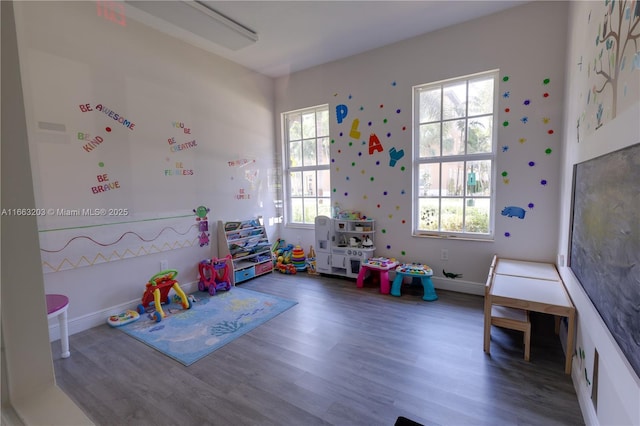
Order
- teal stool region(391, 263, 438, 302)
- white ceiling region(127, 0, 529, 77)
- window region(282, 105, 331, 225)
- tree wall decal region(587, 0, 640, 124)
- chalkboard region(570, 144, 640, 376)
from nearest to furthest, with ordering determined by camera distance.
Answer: chalkboard region(570, 144, 640, 376) < tree wall decal region(587, 0, 640, 124) < white ceiling region(127, 0, 529, 77) < teal stool region(391, 263, 438, 302) < window region(282, 105, 331, 225)

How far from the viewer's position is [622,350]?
3.47 ft

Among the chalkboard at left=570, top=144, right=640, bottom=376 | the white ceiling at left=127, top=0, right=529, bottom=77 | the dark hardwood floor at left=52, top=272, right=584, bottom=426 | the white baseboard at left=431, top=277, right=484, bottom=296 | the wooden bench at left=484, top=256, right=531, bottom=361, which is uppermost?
the white ceiling at left=127, top=0, right=529, bottom=77

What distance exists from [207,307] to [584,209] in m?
3.27

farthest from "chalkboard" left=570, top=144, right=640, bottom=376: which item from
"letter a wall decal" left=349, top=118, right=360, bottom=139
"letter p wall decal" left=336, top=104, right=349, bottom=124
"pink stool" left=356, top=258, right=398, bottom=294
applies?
"letter p wall decal" left=336, top=104, right=349, bottom=124

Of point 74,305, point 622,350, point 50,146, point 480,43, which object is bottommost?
point 74,305

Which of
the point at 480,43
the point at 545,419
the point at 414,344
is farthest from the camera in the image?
the point at 480,43

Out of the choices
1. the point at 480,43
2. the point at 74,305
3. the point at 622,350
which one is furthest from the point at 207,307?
the point at 480,43

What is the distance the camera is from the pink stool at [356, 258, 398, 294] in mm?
3453

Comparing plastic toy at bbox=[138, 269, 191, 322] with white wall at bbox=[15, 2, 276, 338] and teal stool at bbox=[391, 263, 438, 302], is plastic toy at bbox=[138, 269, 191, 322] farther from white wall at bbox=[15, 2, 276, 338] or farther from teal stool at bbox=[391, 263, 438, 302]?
teal stool at bbox=[391, 263, 438, 302]

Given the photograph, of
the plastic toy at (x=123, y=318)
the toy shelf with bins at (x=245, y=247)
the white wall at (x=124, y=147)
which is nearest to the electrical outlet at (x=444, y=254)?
the toy shelf with bins at (x=245, y=247)

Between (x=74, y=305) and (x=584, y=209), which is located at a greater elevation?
(x=584, y=209)

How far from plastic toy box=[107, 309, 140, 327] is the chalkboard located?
136 inches

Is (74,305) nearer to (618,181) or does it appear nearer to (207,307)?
(207,307)

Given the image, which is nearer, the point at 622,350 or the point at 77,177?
the point at 622,350
